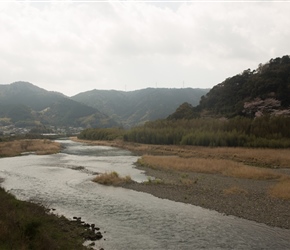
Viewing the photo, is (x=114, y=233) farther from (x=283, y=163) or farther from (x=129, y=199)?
(x=283, y=163)

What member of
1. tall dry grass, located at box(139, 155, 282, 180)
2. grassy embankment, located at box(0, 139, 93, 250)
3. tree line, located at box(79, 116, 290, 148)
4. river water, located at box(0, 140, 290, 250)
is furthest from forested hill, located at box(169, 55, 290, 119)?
grassy embankment, located at box(0, 139, 93, 250)

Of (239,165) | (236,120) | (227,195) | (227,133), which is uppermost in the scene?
(236,120)

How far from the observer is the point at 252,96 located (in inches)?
5027

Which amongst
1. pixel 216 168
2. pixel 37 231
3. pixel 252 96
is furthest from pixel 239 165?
pixel 252 96

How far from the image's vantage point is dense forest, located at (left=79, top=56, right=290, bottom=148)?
75375 millimetres

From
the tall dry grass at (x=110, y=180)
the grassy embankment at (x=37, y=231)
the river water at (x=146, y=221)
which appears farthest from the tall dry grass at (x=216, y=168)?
the grassy embankment at (x=37, y=231)

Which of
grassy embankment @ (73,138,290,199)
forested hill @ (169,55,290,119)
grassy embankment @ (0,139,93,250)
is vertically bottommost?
grassy embankment @ (73,138,290,199)

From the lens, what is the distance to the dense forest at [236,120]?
7538 centimetres

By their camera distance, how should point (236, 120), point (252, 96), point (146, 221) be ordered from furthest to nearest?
point (252, 96), point (236, 120), point (146, 221)

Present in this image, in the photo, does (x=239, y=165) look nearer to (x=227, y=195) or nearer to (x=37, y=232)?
(x=227, y=195)

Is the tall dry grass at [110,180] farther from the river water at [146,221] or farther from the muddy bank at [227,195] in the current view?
the river water at [146,221]

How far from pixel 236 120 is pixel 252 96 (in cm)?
4866

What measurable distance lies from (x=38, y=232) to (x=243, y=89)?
13800cm

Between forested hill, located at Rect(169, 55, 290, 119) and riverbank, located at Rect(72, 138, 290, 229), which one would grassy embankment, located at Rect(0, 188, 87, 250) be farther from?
forested hill, located at Rect(169, 55, 290, 119)
